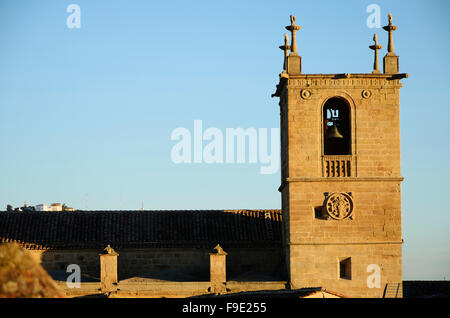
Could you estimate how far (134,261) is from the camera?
1158 inches

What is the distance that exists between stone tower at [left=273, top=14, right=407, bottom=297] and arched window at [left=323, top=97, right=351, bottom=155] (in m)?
0.08

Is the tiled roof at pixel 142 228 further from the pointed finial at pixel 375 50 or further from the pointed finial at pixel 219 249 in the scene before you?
the pointed finial at pixel 375 50

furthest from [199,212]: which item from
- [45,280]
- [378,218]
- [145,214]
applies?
[45,280]

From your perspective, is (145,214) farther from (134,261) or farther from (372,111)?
(372,111)

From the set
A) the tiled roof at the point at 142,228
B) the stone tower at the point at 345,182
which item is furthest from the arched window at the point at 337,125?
the tiled roof at the point at 142,228

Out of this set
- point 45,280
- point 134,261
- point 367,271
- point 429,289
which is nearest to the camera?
point 45,280

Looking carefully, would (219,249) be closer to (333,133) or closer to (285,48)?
(333,133)

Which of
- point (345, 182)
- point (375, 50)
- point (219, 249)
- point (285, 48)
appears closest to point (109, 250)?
point (219, 249)

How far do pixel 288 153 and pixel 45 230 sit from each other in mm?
9759

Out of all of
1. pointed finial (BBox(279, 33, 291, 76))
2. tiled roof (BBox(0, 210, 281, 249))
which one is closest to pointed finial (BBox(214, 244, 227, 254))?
tiled roof (BBox(0, 210, 281, 249))

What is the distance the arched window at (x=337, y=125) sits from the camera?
2758 cm

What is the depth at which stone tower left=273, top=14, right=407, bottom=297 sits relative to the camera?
26625mm

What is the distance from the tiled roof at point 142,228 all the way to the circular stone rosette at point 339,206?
3.40 m

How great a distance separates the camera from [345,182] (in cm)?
2697
